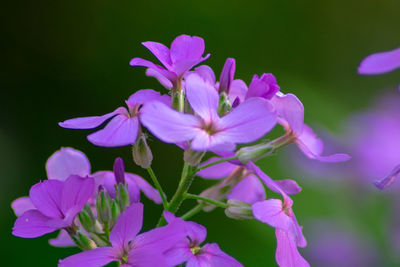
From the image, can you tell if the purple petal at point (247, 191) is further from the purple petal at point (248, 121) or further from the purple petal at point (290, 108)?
the purple petal at point (248, 121)

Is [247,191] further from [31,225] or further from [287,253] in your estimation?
[31,225]

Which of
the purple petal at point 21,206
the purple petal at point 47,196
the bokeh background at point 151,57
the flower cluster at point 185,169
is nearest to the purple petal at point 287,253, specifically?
the flower cluster at point 185,169

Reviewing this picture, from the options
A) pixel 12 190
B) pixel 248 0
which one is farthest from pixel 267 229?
pixel 248 0

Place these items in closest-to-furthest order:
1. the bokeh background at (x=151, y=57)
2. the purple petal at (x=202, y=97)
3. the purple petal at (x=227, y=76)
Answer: the purple petal at (x=202, y=97) < the purple petal at (x=227, y=76) < the bokeh background at (x=151, y=57)

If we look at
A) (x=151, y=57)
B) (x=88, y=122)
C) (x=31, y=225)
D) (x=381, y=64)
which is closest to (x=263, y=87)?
(x=381, y=64)

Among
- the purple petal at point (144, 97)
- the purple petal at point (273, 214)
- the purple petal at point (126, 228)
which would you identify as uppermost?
the purple petal at point (144, 97)

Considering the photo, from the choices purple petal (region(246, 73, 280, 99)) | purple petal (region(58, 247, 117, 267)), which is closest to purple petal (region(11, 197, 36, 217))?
purple petal (region(58, 247, 117, 267))

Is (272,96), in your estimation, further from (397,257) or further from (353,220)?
(353,220)
